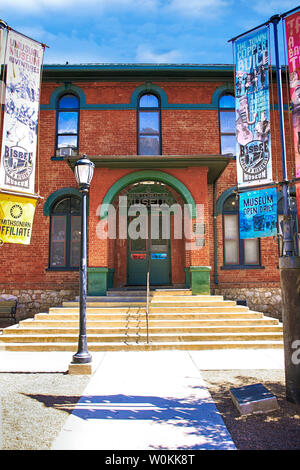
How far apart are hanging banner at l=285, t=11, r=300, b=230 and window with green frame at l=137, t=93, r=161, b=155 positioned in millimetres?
6891

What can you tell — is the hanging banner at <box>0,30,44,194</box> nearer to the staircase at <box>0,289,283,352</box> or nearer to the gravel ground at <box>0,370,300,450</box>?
the staircase at <box>0,289,283,352</box>

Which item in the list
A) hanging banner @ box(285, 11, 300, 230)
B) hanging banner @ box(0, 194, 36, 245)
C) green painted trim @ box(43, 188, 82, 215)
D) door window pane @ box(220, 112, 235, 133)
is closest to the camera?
hanging banner @ box(285, 11, 300, 230)

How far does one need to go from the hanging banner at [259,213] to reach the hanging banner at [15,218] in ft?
15.1

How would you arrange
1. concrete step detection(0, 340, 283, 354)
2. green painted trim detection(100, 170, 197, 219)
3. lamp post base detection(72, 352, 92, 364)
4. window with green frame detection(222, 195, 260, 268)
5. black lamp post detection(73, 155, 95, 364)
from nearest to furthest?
1. lamp post base detection(72, 352, 92, 364)
2. black lamp post detection(73, 155, 95, 364)
3. concrete step detection(0, 340, 283, 354)
4. green painted trim detection(100, 170, 197, 219)
5. window with green frame detection(222, 195, 260, 268)

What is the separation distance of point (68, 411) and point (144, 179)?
778 centimetres

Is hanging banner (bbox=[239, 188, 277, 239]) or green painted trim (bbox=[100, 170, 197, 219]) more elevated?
green painted trim (bbox=[100, 170, 197, 219])

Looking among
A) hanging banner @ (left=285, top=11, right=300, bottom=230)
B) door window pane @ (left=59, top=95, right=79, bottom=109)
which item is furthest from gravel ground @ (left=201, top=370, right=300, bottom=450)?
door window pane @ (left=59, top=95, right=79, bottom=109)

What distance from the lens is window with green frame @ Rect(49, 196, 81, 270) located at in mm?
11594

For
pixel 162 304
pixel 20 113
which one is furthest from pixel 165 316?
pixel 20 113

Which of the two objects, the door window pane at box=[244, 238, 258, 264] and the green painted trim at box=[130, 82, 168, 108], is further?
the green painted trim at box=[130, 82, 168, 108]

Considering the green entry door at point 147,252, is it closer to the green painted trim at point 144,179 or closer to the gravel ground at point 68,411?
the green painted trim at point 144,179

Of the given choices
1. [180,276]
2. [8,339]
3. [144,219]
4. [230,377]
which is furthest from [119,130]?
[230,377]

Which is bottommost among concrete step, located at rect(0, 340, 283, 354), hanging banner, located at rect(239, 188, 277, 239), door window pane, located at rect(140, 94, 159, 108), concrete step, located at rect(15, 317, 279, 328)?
concrete step, located at rect(0, 340, 283, 354)
